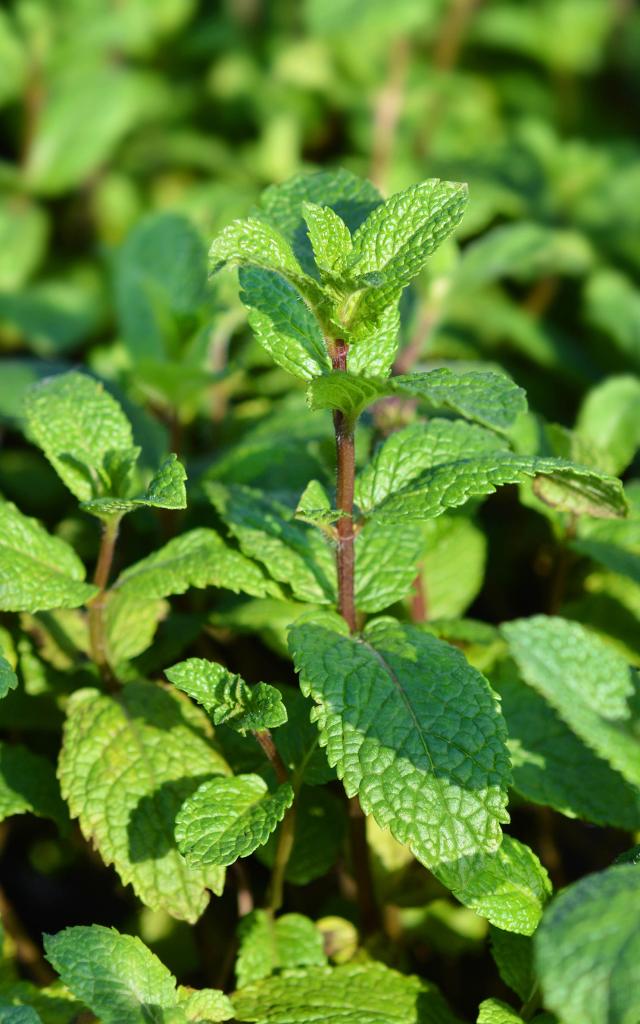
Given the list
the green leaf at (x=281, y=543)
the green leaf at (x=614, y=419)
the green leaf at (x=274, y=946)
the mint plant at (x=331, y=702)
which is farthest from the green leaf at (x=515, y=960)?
the green leaf at (x=614, y=419)

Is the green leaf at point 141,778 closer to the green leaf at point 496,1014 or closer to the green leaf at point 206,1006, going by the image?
the green leaf at point 206,1006

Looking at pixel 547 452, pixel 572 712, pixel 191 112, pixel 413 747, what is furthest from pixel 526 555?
pixel 191 112

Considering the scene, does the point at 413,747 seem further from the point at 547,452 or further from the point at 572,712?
the point at 547,452

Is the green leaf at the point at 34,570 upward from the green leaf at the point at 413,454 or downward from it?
downward

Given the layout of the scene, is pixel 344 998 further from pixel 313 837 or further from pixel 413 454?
pixel 413 454

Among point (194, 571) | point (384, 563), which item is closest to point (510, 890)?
point (384, 563)

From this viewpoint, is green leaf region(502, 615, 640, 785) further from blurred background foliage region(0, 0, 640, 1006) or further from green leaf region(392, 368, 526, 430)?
green leaf region(392, 368, 526, 430)
